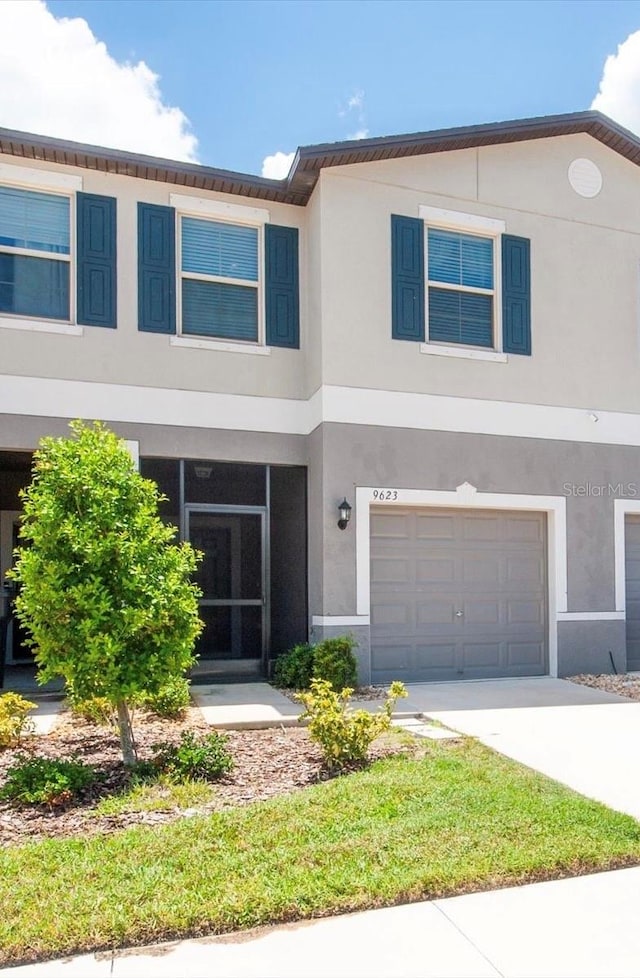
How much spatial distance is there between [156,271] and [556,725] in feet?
23.9

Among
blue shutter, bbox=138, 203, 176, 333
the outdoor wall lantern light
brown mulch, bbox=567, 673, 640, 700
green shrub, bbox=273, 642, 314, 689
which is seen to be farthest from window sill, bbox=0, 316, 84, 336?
brown mulch, bbox=567, 673, 640, 700

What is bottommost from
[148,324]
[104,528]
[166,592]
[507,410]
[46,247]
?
[166,592]

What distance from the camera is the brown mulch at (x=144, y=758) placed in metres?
4.84

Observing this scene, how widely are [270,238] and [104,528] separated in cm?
639

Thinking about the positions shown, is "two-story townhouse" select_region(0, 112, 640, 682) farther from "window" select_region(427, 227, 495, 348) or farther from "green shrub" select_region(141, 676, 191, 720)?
"green shrub" select_region(141, 676, 191, 720)

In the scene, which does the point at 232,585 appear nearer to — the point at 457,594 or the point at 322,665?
the point at 322,665

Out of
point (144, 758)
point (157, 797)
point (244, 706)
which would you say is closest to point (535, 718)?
point (244, 706)

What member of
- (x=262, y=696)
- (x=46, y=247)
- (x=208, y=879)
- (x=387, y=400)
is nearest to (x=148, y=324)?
(x=46, y=247)

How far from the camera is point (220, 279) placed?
10531 millimetres

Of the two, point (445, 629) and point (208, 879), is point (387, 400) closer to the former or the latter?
point (445, 629)

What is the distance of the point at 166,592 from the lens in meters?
5.76

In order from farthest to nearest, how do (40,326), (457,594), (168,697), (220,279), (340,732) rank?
(457,594) < (220,279) < (40,326) < (168,697) < (340,732)

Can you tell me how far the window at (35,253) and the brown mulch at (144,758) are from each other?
5150 millimetres

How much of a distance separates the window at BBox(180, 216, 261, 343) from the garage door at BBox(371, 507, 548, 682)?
10.7 ft
